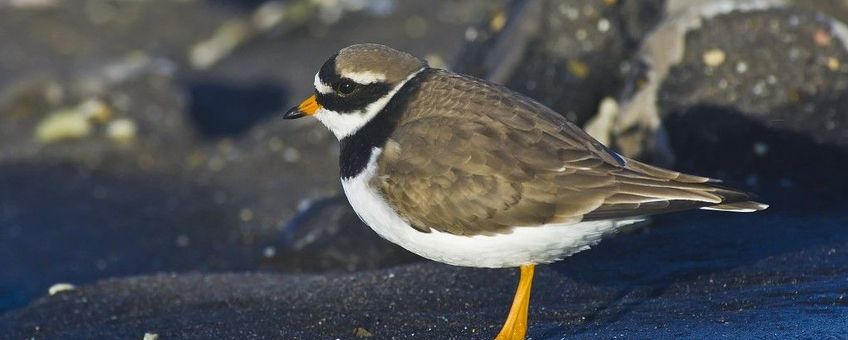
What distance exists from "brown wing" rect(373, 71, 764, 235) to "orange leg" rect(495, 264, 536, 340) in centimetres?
38

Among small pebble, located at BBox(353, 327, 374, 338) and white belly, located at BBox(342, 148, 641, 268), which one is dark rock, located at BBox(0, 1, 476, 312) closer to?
small pebble, located at BBox(353, 327, 374, 338)

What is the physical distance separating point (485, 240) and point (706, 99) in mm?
3086

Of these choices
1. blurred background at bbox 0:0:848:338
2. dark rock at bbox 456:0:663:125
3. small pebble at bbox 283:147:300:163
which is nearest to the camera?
blurred background at bbox 0:0:848:338

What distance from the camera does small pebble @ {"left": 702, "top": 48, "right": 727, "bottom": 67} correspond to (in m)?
8.20

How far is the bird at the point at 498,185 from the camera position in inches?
221

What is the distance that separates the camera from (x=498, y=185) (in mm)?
5695

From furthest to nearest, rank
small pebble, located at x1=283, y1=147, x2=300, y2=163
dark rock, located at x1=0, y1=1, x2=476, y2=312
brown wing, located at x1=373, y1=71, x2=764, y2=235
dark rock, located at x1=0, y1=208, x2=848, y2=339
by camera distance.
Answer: small pebble, located at x1=283, y1=147, x2=300, y2=163 → dark rock, located at x1=0, y1=1, x2=476, y2=312 → dark rock, located at x1=0, y1=208, x2=848, y2=339 → brown wing, located at x1=373, y1=71, x2=764, y2=235

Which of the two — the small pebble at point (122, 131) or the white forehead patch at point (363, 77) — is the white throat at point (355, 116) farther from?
the small pebble at point (122, 131)

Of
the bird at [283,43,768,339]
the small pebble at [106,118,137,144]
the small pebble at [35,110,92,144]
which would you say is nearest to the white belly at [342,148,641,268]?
the bird at [283,43,768,339]

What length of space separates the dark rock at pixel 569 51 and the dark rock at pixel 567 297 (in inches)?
58.4

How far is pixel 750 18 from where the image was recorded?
8.31 m

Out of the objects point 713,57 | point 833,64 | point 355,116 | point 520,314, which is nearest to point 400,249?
point 355,116

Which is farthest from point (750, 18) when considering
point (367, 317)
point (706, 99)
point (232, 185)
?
point (232, 185)

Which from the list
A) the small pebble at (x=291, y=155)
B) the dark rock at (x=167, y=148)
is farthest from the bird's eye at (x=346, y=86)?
the small pebble at (x=291, y=155)
